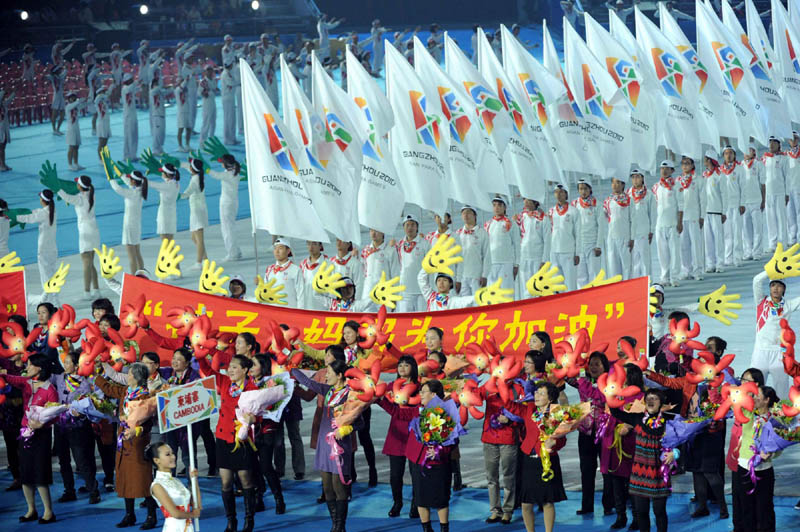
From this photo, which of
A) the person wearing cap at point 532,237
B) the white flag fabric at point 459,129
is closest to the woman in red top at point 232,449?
the white flag fabric at point 459,129

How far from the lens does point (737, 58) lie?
16719 millimetres

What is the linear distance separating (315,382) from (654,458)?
228 centimetres

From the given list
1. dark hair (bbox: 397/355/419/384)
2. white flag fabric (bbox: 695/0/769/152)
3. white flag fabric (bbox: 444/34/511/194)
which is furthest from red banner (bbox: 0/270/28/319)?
white flag fabric (bbox: 695/0/769/152)

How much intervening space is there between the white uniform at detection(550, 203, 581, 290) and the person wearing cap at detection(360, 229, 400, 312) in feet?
7.50

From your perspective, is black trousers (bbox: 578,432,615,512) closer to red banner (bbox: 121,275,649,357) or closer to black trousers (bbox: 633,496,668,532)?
black trousers (bbox: 633,496,668,532)

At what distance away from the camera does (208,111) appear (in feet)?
84.9

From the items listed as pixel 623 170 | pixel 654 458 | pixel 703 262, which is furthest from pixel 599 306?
pixel 703 262

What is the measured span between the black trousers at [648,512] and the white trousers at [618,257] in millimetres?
7078

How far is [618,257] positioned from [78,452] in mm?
7436

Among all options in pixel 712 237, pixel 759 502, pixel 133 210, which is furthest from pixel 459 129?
pixel 759 502

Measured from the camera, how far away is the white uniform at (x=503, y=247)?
47.0 feet

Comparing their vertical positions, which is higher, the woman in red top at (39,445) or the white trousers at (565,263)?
the white trousers at (565,263)

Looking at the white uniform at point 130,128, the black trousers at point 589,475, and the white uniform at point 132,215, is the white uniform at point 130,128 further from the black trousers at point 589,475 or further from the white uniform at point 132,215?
the black trousers at point 589,475

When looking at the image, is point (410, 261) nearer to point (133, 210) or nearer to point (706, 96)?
point (133, 210)
